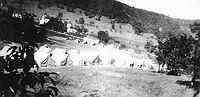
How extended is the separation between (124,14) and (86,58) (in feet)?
260

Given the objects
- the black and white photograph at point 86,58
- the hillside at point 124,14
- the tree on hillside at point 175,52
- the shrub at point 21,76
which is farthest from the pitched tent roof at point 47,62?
the hillside at point 124,14

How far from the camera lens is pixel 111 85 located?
28.3 m

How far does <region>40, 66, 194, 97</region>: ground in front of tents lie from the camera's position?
87.2 ft

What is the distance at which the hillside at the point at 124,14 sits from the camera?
96.2 m

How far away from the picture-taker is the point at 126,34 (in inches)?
3765

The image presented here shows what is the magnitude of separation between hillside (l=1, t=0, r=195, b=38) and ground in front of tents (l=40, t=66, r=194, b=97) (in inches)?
2195

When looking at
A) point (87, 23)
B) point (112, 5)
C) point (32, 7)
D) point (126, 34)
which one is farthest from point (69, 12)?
point (112, 5)

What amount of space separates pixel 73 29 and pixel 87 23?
1498 centimetres

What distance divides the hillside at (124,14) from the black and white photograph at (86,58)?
420 mm

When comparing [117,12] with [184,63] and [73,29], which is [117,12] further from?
[184,63]

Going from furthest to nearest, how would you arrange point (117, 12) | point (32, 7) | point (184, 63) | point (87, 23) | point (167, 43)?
point (117, 12), point (87, 23), point (32, 7), point (167, 43), point (184, 63)

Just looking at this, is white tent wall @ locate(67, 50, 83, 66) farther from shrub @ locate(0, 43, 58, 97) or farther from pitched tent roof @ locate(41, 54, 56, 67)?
shrub @ locate(0, 43, 58, 97)

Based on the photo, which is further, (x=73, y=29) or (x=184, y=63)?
(x=73, y=29)

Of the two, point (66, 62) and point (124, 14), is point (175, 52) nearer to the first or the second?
point (66, 62)
